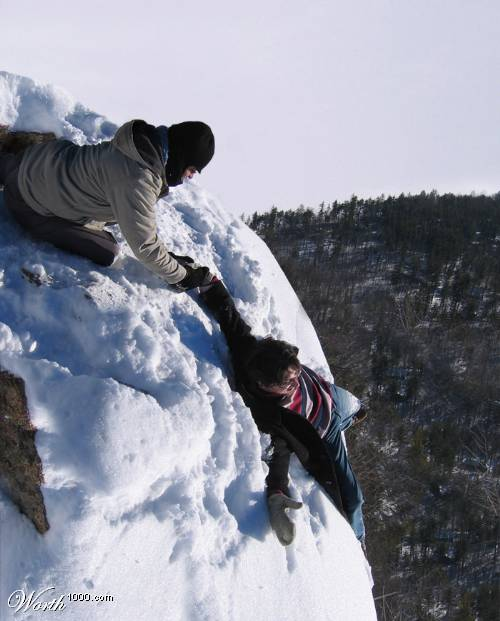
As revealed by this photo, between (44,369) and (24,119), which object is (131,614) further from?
(24,119)

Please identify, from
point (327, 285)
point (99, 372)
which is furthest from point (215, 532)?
point (327, 285)

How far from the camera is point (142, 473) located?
8.82 feet

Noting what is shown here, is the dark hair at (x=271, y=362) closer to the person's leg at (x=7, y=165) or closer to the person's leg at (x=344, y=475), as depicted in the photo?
the person's leg at (x=344, y=475)

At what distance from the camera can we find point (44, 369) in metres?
2.76

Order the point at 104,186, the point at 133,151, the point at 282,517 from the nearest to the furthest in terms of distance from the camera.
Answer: the point at 133,151 < the point at 104,186 < the point at 282,517

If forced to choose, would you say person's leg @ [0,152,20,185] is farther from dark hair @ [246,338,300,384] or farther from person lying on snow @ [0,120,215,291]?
dark hair @ [246,338,300,384]

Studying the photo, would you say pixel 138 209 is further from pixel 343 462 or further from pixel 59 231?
pixel 343 462

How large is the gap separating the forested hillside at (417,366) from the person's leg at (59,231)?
16.2m

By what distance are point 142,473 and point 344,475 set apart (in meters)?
1.78

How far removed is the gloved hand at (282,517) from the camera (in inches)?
128

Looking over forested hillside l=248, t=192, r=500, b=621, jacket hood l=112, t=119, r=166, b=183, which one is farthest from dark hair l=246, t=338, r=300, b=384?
forested hillside l=248, t=192, r=500, b=621

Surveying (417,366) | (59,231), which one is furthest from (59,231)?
(417,366)

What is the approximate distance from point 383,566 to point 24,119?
22.7 m

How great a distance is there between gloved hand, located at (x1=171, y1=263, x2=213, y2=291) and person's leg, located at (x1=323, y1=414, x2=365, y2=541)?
1.38 metres
